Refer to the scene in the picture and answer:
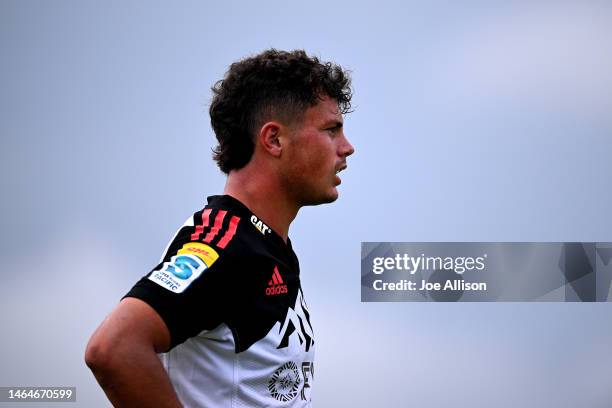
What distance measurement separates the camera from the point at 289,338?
110 centimetres

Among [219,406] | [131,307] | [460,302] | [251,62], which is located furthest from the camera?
[460,302]

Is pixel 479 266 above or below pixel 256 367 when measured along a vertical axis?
above

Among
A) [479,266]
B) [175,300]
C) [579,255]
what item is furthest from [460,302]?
[175,300]

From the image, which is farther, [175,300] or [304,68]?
[304,68]

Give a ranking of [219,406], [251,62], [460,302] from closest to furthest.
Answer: [219,406], [251,62], [460,302]

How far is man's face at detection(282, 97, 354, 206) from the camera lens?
119 centimetres

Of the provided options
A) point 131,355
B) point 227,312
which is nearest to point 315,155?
point 227,312

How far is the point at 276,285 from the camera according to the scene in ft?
3.55

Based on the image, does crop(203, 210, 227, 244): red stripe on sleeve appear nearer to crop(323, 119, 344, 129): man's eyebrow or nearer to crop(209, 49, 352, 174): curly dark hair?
crop(209, 49, 352, 174): curly dark hair

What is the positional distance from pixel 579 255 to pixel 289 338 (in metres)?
2.33

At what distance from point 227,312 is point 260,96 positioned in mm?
448

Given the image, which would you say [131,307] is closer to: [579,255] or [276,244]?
[276,244]

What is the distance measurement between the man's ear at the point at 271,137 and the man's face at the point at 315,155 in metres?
0.02

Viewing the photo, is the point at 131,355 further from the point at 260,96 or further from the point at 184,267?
the point at 260,96
